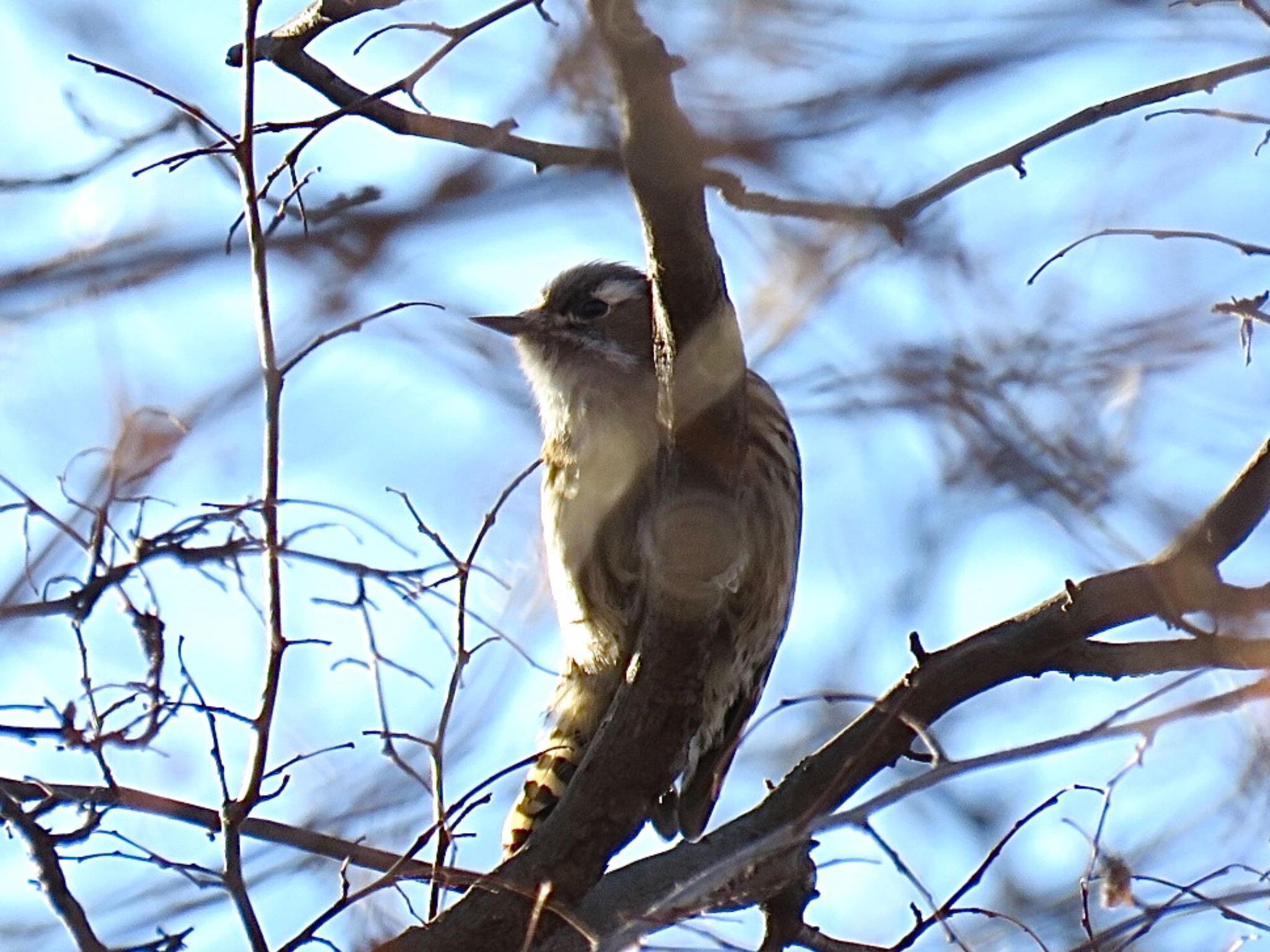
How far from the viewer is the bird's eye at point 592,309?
21.2 feet

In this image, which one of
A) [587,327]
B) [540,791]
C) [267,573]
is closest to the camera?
[267,573]

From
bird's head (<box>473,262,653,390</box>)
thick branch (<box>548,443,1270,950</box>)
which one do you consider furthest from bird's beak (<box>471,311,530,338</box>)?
thick branch (<box>548,443,1270,950</box>)

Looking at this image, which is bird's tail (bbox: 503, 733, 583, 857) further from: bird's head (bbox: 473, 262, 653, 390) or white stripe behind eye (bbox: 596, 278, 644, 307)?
white stripe behind eye (bbox: 596, 278, 644, 307)

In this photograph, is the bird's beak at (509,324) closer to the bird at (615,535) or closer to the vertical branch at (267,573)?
the bird at (615,535)

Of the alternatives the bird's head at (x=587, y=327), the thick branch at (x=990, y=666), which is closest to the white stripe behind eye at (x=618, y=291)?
the bird's head at (x=587, y=327)

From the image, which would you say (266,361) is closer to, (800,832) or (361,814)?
(800,832)

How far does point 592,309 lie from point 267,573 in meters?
3.00

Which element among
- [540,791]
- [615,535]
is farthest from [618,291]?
[540,791]

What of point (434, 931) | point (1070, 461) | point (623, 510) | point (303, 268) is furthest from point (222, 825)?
point (623, 510)

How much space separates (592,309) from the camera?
6.50m

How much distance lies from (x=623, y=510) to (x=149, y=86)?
96.0 inches

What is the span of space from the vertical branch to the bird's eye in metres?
2.88

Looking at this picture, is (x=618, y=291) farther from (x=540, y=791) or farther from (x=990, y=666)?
(x=990, y=666)

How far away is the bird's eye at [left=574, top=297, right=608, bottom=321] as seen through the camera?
6.47 m
